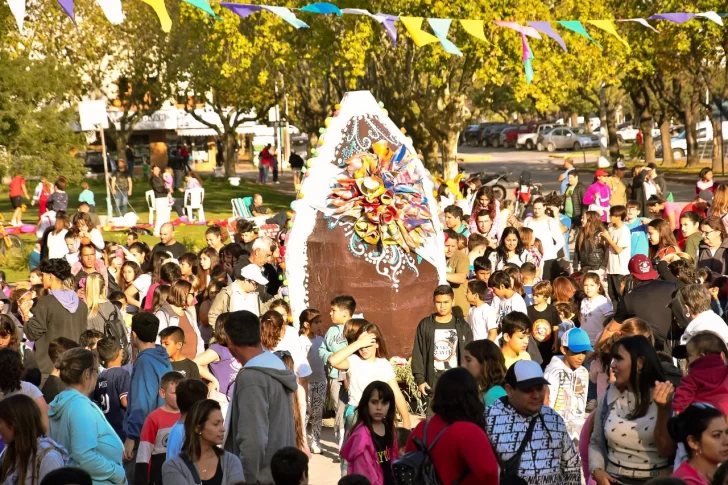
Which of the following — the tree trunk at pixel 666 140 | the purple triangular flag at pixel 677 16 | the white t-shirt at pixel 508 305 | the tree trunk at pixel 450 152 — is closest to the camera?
the white t-shirt at pixel 508 305

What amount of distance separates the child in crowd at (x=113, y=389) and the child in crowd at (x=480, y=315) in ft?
11.6


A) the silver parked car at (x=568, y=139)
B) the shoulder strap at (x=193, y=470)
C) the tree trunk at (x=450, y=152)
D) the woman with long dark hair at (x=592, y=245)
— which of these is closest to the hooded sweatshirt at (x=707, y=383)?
the shoulder strap at (x=193, y=470)

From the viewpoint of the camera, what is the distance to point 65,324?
33.1ft

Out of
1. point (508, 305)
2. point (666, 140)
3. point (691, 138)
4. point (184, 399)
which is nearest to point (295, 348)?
point (508, 305)

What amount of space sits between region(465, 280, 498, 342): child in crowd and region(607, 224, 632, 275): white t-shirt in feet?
12.7

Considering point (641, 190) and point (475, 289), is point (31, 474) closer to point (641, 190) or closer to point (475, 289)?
point (475, 289)

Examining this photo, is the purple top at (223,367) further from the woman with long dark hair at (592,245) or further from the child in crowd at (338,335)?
the woman with long dark hair at (592,245)

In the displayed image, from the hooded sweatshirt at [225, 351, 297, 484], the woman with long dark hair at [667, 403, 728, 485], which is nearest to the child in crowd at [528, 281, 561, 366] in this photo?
the hooded sweatshirt at [225, 351, 297, 484]

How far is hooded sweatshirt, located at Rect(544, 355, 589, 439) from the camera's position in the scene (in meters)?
8.77

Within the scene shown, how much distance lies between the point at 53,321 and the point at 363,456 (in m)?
4.56

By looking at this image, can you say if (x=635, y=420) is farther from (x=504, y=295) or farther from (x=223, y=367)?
(x=504, y=295)

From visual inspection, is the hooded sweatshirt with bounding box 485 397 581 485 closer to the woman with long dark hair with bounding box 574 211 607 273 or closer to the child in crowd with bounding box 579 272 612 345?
the child in crowd with bounding box 579 272 612 345

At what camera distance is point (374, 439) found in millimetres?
6660

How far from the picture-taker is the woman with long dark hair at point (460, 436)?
552 cm
